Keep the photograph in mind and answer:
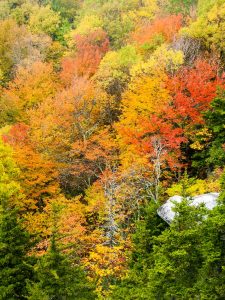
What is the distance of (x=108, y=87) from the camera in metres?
47.2

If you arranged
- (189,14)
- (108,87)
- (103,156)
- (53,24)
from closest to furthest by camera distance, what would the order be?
(103,156) → (108,87) → (189,14) → (53,24)

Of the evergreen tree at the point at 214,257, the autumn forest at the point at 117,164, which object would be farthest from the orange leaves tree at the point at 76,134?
the evergreen tree at the point at 214,257

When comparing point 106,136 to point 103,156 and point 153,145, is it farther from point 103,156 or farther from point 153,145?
point 153,145

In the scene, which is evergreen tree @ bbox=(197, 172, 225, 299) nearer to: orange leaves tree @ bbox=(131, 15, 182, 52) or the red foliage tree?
orange leaves tree @ bbox=(131, 15, 182, 52)

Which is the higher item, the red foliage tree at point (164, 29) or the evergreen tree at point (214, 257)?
the red foliage tree at point (164, 29)

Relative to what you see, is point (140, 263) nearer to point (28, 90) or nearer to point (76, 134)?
point (76, 134)

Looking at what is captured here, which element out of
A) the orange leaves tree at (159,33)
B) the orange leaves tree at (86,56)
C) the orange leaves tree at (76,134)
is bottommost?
the orange leaves tree at (76,134)

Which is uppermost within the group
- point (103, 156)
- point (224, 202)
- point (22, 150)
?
point (224, 202)

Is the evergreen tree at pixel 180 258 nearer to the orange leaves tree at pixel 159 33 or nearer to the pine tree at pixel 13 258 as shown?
the pine tree at pixel 13 258

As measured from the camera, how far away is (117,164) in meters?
38.3

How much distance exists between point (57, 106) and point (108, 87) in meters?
7.24

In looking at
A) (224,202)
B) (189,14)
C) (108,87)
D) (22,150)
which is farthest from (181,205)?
(189,14)

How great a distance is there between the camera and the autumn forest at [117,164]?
1780 cm

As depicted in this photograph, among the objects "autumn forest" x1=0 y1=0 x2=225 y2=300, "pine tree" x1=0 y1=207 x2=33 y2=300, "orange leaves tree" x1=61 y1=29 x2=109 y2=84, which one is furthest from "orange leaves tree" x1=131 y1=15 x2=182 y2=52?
"pine tree" x1=0 y1=207 x2=33 y2=300
